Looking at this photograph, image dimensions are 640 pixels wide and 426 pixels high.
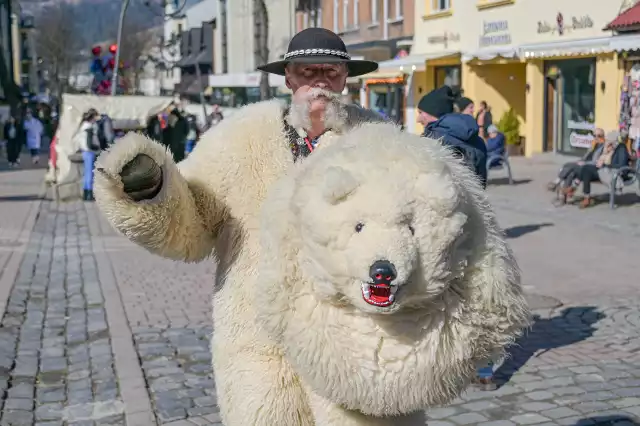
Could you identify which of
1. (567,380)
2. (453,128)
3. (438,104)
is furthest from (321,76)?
(438,104)

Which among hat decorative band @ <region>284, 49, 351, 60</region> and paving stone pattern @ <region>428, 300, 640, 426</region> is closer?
hat decorative band @ <region>284, 49, 351, 60</region>

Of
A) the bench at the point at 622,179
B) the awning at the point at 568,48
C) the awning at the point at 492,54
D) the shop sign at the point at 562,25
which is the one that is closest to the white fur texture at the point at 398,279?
the bench at the point at 622,179

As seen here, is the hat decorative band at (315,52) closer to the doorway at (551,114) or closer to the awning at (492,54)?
the awning at (492,54)

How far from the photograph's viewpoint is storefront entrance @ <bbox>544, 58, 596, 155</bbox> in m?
20.5

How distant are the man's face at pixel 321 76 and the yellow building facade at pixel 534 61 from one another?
16111 millimetres

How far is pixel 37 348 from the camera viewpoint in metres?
6.10

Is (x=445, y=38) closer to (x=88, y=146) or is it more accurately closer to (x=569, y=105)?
(x=569, y=105)

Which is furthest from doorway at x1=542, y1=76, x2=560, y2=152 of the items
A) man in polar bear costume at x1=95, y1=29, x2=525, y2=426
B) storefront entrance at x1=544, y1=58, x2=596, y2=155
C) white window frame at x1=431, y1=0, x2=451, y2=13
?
man in polar bear costume at x1=95, y1=29, x2=525, y2=426

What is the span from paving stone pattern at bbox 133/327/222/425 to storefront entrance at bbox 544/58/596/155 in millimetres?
15981

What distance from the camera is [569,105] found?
21703mm

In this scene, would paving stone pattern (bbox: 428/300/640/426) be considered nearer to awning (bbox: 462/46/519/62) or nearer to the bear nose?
the bear nose

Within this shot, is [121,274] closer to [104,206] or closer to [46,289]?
[46,289]

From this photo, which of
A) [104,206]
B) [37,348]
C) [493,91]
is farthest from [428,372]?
[493,91]

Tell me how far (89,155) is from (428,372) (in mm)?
14540
